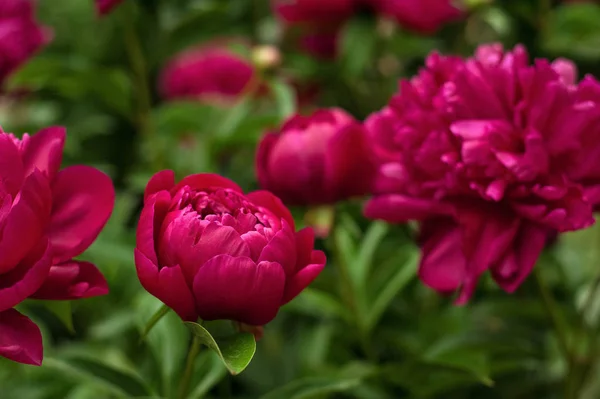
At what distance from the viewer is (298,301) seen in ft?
2.16

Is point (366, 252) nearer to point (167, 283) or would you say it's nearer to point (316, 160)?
point (316, 160)

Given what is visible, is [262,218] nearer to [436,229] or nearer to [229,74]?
[436,229]

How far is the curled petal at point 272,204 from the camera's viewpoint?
→ 38 cm

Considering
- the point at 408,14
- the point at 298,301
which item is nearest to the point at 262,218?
the point at 298,301

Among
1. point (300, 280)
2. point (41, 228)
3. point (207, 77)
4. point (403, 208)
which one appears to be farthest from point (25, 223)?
point (207, 77)

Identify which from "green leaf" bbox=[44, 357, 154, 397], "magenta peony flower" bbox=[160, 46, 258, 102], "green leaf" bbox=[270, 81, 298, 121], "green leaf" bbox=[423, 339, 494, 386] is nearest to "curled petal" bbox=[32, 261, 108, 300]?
"green leaf" bbox=[44, 357, 154, 397]

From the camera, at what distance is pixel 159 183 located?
14.9 inches

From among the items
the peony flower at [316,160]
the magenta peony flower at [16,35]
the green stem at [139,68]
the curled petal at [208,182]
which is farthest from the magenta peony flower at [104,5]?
the curled petal at [208,182]

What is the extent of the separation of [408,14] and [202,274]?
1.81 feet

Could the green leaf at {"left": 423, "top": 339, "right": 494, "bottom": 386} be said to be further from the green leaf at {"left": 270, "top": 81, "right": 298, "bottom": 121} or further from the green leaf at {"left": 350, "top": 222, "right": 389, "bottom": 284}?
the green leaf at {"left": 270, "top": 81, "right": 298, "bottom": 121}

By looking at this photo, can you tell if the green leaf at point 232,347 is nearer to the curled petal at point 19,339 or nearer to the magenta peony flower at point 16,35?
the curled petal at point 19,339

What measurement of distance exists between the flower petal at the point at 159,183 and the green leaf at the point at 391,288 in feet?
0.95

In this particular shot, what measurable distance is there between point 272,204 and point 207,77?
28.1 inches

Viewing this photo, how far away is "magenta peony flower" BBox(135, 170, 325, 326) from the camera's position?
35 cm
